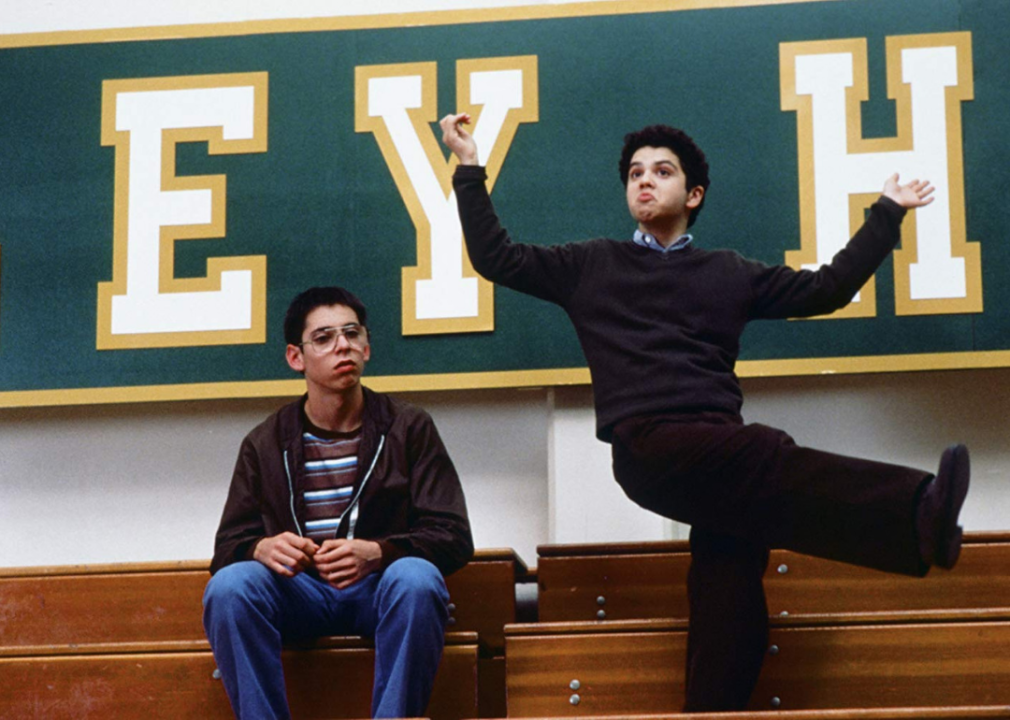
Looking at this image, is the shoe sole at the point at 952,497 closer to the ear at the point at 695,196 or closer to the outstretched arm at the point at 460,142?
the ear at the point at 695,196

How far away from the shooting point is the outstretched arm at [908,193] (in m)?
2.03

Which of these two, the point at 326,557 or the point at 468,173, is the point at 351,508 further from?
the point at 468,173

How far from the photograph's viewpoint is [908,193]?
6.69 feet

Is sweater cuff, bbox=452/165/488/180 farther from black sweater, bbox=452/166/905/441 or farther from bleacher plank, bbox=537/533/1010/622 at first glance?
bleacher plank, bbox=537/533/1010/622

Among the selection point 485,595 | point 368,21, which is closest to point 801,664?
A: point 485,595

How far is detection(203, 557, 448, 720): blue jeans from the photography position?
75.3 inches

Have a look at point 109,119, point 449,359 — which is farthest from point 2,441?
point 449,359

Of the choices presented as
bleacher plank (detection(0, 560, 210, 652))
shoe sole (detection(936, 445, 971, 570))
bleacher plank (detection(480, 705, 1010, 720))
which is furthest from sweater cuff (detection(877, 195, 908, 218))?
bleacher plank (detection(0, 560, 210, 652))

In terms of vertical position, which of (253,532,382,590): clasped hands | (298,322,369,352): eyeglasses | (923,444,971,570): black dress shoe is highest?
(298,322,369,352): eyeglasses

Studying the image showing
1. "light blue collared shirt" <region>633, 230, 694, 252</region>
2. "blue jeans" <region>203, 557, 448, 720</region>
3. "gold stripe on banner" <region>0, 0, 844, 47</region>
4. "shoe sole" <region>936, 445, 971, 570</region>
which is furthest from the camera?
"gold stripe on banner" <region>0, 0, 844, 47</region>

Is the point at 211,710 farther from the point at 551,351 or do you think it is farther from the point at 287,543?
the point at 551,351

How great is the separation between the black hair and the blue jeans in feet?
1.44

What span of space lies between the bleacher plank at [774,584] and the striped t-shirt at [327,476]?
1.27 feet

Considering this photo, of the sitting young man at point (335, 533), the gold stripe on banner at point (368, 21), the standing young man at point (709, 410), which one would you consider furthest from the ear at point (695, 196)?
the gold stripe on banner at point (368, 21)
